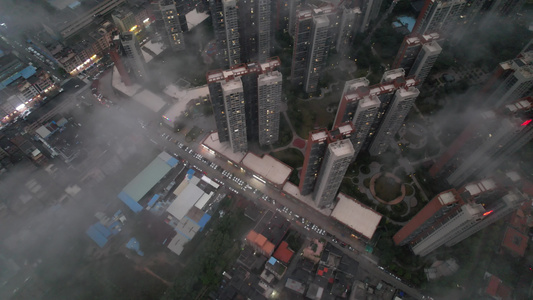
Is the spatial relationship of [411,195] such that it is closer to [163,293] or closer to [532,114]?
[532,114]

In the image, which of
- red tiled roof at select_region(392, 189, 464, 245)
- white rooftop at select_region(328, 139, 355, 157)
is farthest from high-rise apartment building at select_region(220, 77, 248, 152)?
red tiled roof at select_region(392, 189, 464, 245)

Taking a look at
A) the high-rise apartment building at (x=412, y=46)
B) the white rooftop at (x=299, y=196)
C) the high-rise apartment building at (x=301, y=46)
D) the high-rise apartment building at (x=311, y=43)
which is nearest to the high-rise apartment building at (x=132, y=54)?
the high-rise apartment building at (x=301, y=46)

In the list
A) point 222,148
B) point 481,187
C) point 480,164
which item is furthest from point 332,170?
point 222,148

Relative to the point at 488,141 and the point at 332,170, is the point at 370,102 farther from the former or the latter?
the point at 488,141

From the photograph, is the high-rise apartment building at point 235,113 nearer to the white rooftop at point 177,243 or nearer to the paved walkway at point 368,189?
the white rooftop at point 177,243

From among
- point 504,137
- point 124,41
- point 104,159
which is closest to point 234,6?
point 124,41

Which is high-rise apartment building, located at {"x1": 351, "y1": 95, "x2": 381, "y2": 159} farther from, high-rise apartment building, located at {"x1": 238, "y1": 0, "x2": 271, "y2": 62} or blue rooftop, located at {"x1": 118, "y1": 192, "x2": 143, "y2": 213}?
blue rooftop, located at {"x1": 118, "y1": 192, "x2": 143, "y2": 213}
